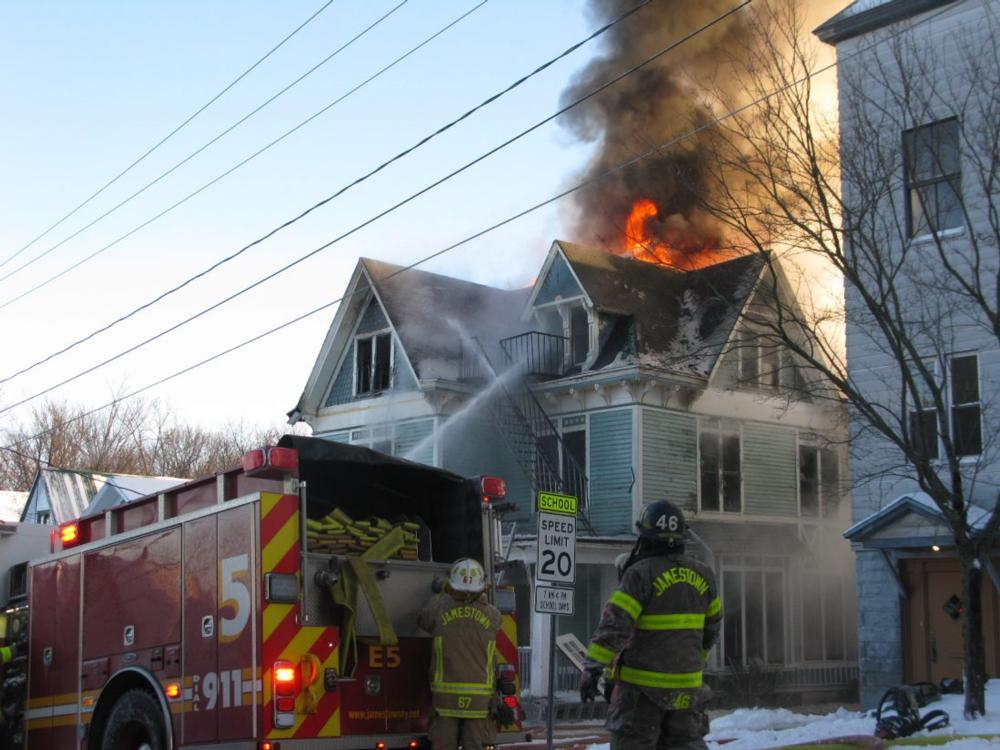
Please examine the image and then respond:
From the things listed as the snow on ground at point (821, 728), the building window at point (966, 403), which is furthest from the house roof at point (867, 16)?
the snow on ground at point (821, 728)

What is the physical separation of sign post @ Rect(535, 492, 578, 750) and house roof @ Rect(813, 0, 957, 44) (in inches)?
381

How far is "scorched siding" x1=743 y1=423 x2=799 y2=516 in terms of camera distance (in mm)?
23672

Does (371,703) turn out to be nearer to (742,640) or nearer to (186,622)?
(186,622)

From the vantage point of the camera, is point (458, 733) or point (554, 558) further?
point (554, 558)

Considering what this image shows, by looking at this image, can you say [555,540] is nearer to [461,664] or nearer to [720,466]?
[461,664]

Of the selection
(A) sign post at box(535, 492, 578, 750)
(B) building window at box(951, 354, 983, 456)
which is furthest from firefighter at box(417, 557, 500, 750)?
(B) building window at box(951, 354, 983, 456)

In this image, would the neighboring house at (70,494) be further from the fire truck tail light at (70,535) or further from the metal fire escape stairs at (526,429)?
the fire truck tail light at (70,535)

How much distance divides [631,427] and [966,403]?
7010 millimetres

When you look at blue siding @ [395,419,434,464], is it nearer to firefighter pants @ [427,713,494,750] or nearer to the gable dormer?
the gable dormer

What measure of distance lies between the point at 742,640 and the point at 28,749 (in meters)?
15.4

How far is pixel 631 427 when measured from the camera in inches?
869

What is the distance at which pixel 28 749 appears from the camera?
9.75 m

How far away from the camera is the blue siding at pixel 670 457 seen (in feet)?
72.6

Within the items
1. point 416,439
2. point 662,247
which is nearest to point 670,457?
point 416,439
